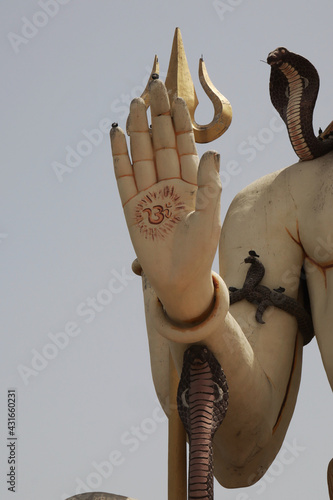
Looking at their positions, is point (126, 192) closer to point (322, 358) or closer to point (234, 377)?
point (234, 377)

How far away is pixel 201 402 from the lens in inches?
190

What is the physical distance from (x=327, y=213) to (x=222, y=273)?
74cm

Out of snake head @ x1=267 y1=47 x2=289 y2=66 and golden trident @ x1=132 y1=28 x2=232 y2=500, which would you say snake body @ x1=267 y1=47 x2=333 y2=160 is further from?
golden trident @ x1=132 y1=28 x2=232 y2=500

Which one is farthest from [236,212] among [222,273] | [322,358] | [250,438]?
[250,438]

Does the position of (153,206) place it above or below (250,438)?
above

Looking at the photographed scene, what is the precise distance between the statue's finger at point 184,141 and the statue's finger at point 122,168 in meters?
0.25

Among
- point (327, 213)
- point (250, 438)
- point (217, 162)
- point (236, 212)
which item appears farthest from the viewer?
point (236, 212)

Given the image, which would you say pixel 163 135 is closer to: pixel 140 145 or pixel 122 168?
pixel 140 145

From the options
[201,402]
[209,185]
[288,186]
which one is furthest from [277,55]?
[201,402]

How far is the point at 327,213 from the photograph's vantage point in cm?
576

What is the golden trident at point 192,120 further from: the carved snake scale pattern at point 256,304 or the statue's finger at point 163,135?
the statue's finger at point 163,135

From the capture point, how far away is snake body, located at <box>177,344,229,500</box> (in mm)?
4723

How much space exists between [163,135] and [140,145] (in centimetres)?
12

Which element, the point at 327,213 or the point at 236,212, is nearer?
the point at 327,213
